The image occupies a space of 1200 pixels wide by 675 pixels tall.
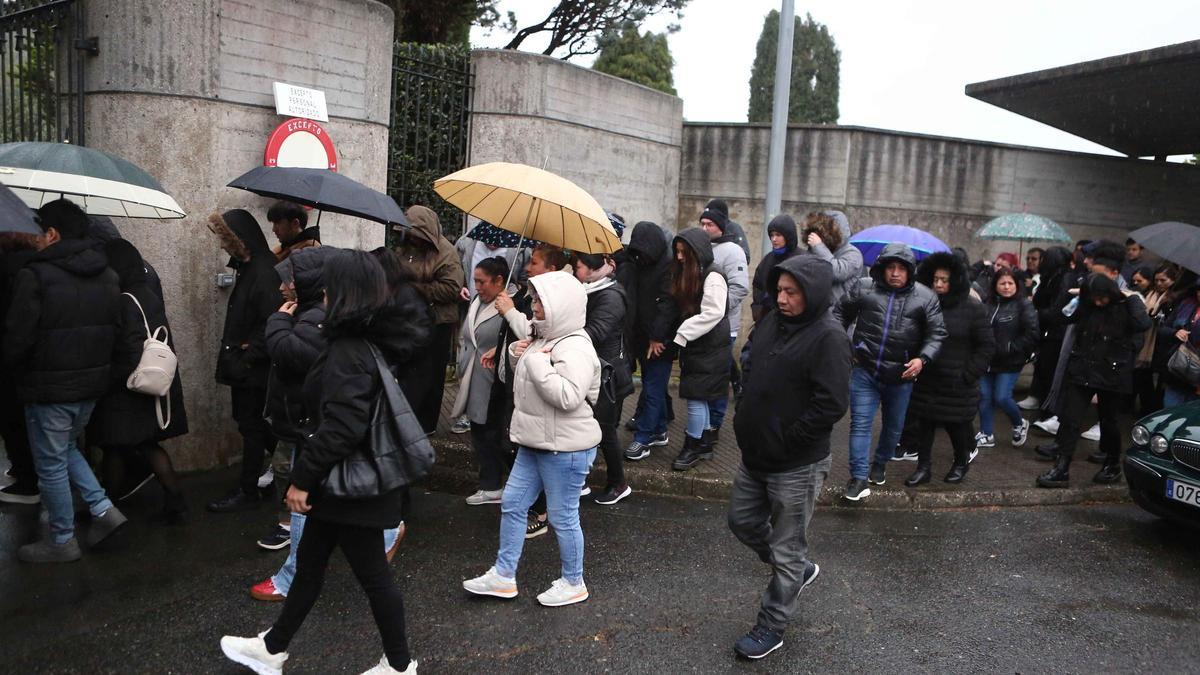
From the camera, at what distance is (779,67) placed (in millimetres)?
10570

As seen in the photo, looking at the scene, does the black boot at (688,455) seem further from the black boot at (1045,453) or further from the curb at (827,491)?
the black boot at (1045,453)

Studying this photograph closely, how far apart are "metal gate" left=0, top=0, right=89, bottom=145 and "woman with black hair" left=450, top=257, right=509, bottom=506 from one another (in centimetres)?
296

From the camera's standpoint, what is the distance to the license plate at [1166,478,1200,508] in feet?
18.9

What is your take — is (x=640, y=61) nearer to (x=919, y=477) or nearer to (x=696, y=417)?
(x=696, y=417)

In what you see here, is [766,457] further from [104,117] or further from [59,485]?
[104,117]

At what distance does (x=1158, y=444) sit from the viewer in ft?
20.0

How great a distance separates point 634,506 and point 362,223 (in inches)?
128

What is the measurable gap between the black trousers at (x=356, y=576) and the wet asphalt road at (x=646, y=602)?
31 centimetres

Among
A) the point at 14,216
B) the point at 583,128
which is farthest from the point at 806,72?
the point at 14,216

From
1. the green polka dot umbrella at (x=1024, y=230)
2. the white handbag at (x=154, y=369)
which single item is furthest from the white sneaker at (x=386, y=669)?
the green polka dot umbrella at (x=1024, y=230)

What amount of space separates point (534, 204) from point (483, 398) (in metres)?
1.27

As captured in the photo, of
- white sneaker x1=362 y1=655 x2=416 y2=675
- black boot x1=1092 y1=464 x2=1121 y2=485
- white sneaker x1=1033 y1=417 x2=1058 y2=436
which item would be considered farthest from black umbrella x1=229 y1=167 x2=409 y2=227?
white sneaker x1=1033 y1=417 x2=1058 y2=436

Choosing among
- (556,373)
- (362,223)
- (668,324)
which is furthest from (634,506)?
(362,223)

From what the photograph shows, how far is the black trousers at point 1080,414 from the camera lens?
7.09m
